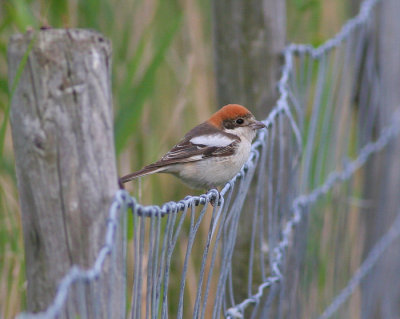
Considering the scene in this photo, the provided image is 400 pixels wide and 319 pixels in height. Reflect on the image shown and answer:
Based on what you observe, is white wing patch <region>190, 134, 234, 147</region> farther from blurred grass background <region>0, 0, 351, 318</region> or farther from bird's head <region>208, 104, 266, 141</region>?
blurred grass background <region>0, 0, 351, 318</region>

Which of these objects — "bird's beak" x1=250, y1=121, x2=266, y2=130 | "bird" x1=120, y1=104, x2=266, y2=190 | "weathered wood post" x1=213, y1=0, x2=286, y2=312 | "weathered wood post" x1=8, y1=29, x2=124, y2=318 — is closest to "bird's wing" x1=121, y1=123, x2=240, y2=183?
"bird" x1=120, y1=104, x2=266, y2=190

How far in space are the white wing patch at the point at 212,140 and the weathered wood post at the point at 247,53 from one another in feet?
0.77

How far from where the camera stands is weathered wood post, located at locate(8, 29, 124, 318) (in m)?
1.35

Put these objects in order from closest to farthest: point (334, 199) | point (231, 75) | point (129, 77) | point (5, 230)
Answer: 1. point (5, 230)
2. point (129, 77)
3. point (231, 75)
4. point (334, 199)

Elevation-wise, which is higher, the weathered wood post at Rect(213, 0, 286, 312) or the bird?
the weathered wood post at Rect(213, 0, 286, 312)

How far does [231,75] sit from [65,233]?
1.94 m

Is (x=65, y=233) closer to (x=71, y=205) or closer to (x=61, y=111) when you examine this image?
(x=71, y=205)

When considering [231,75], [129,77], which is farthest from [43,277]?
[231,75]

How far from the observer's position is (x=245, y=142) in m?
3.32

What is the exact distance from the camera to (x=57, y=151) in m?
1.36

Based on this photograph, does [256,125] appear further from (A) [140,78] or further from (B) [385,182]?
(B) [385,182]

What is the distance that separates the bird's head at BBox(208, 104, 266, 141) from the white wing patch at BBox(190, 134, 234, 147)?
0.09 m

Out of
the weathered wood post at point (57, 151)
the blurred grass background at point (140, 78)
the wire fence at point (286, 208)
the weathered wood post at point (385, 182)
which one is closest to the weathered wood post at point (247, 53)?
the wire fence at point (286, 208)

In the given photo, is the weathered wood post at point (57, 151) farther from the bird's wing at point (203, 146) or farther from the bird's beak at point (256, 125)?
the bird's beak at point (256, 125)
